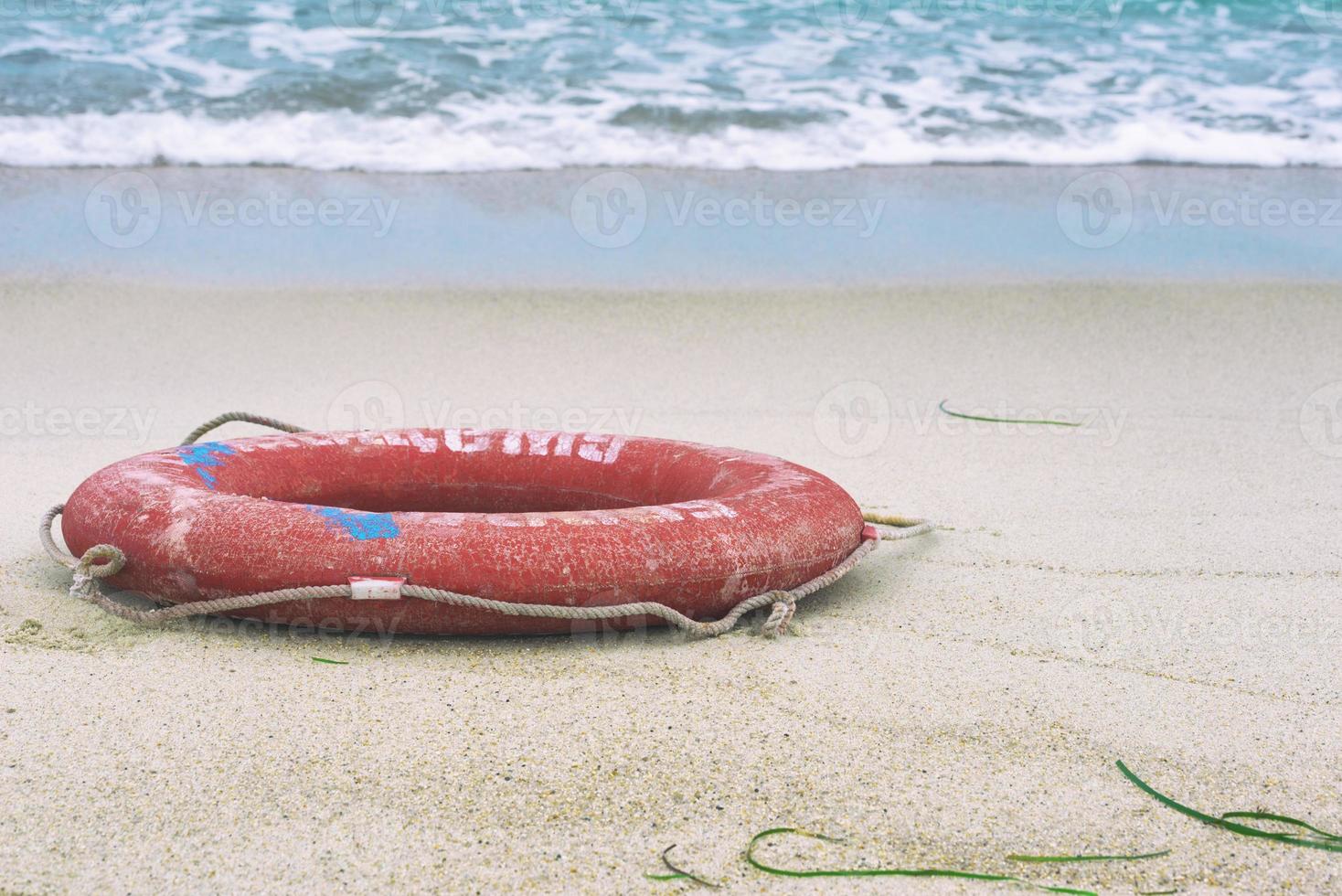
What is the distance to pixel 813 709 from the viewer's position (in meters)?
2.08

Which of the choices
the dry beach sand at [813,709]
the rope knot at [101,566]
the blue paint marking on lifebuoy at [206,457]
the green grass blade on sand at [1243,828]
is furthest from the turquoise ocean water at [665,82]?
the green grass blade on sand at [1243,828]

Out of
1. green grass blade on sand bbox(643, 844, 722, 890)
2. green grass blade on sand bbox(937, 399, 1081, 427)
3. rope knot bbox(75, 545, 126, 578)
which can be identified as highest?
rope knot bbox(75, 545, 126, 578)

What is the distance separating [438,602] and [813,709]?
74 cm

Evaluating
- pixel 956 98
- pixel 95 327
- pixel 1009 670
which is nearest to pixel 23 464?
pixel 95 327

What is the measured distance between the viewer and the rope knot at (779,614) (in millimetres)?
2424

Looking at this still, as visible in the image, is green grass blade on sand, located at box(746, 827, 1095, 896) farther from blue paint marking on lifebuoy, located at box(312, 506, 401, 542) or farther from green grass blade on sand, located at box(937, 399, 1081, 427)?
green grass blade on sand, located at box(937, 399, 1081, 427)

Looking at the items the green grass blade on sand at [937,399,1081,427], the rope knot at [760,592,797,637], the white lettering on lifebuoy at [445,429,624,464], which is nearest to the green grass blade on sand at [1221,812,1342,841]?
the rope knot at [760,592,797,637]

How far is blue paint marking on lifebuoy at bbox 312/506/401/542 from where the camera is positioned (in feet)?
7.68

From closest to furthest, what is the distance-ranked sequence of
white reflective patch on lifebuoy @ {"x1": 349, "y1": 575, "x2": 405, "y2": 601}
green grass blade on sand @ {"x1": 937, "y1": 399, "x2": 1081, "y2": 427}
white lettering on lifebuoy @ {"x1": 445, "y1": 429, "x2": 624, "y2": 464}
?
white reflective patch on lifebuoy @ {"x1": 349, "y1": 575, "x2": 405, "y2": 601}, white lettering on lifebuoy @ {"x1": 445, "y1": 429, "x2": 624, "y2": 464}, green grass blade on sand @ {"x1": 937, "y1": 399, "x2": 1081, "y2": 427}

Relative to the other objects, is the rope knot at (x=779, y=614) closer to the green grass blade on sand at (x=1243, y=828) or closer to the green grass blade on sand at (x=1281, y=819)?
the green grass blade on sand at (x=1243, y=828)

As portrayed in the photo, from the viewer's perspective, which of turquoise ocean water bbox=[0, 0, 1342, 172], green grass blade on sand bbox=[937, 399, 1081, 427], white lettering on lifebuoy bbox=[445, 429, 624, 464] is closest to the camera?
white lettering on lifebuoy bbox=[445, 429, 624, 464]

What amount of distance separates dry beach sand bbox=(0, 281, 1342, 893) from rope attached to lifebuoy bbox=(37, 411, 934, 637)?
5 cm

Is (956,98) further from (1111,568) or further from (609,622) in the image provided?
(609,622)

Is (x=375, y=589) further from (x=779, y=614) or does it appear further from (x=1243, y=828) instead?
(x=1243, y=828)
